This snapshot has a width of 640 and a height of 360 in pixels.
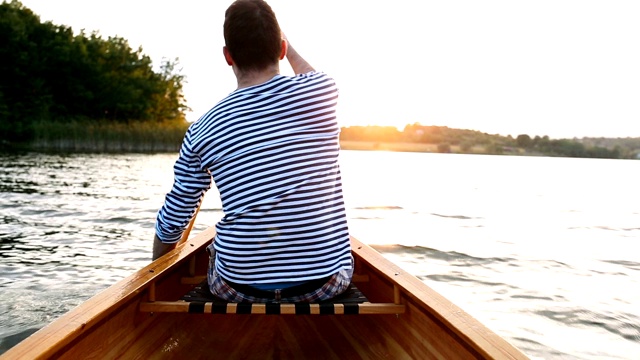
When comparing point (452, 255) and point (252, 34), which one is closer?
point (252, 34)

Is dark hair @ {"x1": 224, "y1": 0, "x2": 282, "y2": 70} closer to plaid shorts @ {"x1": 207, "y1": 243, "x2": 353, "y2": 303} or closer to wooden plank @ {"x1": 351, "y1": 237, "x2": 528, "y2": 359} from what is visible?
plaid shorts @ {"x1": 207, "y1": 243, "x2": 353, "y2": 303}

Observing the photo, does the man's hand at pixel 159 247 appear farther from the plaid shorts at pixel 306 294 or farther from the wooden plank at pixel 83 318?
the plaid shorts at pixel 306 294

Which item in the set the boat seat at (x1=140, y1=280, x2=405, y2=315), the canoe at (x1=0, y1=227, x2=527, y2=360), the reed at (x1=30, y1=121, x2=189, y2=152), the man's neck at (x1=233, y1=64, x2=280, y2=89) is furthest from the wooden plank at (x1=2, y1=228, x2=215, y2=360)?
the reed at (x1=30, y1=121, x2=189, y2=152)

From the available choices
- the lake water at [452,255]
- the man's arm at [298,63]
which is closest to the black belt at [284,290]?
the man's arm at [298,63]

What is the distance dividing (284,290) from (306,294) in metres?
0.10

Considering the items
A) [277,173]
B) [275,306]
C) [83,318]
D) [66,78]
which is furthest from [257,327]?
[66,78]

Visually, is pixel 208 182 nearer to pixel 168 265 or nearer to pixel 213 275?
pixel 213 275

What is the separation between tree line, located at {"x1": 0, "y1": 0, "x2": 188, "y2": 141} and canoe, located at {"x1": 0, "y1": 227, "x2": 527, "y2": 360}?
129ft

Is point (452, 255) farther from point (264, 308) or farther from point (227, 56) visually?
point (227, 56)

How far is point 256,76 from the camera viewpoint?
1898 millimetres

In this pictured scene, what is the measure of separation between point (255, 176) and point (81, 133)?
32492 mm

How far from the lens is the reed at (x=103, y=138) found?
31.6 meters

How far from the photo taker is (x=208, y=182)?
2080 mm

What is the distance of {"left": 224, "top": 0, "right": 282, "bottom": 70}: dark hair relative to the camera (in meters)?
1.82
